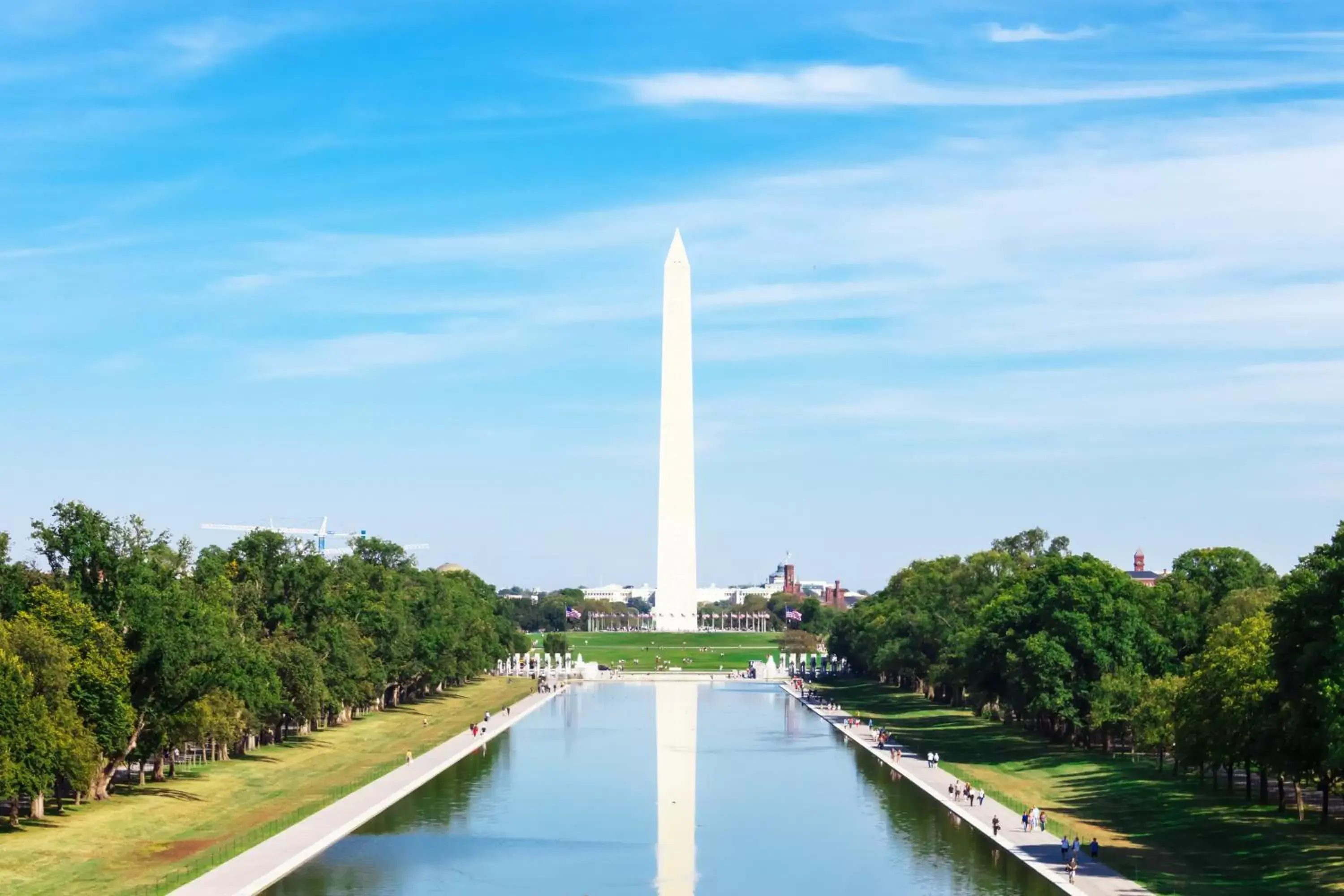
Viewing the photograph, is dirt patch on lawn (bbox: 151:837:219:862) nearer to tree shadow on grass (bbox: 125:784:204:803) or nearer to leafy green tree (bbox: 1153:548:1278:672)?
tree shadow on grass (bbox: 125:784:204:803)

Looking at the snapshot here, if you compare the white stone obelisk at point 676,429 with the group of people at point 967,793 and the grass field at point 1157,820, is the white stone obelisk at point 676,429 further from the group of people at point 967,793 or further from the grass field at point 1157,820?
the group of people at point 967,793

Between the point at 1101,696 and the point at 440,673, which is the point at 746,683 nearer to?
the point at 440,673

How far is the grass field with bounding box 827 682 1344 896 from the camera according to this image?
152 feet

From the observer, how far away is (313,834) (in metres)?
52.7

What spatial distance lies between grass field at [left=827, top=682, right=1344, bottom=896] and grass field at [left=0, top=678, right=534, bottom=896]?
26.3 meters

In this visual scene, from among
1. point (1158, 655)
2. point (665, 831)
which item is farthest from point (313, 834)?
point (1158, 655)

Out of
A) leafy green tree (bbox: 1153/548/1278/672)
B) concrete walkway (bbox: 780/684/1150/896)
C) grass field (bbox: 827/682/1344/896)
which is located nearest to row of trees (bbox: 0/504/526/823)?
concrete walkway (bbox: 780/684/1150/896)

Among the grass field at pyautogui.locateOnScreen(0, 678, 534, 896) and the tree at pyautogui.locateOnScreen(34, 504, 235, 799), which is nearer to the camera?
the grass field at pyautogui.locateOnScreen(0, 678, 534, 896)

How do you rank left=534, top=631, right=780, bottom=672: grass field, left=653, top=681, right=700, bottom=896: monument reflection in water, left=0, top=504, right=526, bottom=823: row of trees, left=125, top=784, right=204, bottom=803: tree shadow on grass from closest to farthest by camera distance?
left=653, top=681, right=700, bottom=896: monument reflection in water, left=0, top=504, right=526, bottom=823: row of trees, left=125, top=784, right=204, bottom=803: tree shadow on grass, left=534, top=631, right=780, bottom=672: grass field

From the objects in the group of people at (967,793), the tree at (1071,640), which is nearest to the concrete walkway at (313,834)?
the group of people at (967,793)

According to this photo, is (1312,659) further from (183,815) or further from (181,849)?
(183,815)

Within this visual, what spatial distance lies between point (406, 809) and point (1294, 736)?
29.7 meters

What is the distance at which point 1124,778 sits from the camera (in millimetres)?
69000

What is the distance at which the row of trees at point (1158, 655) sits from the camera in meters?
50.7
